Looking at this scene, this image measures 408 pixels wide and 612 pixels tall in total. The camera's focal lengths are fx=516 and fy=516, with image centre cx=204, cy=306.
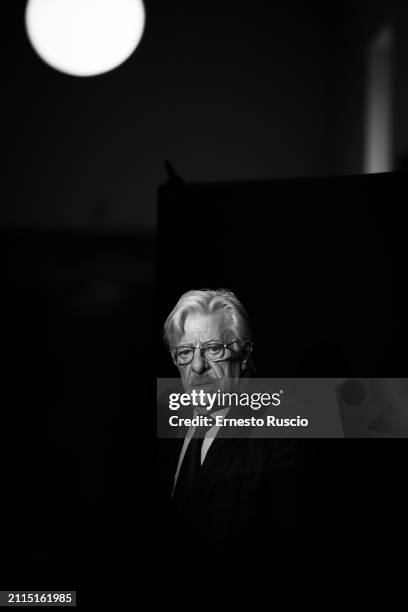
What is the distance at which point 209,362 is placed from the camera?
100 centimetres

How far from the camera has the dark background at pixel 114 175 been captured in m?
1.50

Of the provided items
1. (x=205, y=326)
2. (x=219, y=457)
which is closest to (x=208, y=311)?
(x=205, y=326)

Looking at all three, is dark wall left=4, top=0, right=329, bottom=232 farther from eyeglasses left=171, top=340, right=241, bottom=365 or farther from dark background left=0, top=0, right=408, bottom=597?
eyeglasses left=171, top=340, right=241, bottom=365

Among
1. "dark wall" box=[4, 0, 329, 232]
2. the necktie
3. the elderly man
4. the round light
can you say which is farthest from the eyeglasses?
the round light

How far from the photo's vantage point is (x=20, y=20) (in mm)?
1669

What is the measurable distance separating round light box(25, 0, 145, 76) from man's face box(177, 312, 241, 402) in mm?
943

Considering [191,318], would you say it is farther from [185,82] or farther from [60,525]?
[185,82]

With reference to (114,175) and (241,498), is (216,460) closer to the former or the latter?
(241,498)

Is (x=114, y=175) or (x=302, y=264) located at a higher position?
(x=114, y=175)

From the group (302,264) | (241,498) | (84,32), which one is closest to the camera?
(241,498)

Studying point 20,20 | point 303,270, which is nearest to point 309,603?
point 303,270

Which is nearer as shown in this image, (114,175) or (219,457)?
(219,457)

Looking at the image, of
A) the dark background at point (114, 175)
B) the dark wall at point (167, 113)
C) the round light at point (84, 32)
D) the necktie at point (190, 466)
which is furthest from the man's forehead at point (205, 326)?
the round light at point (84, 32)

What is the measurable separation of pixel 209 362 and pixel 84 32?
1.05m
